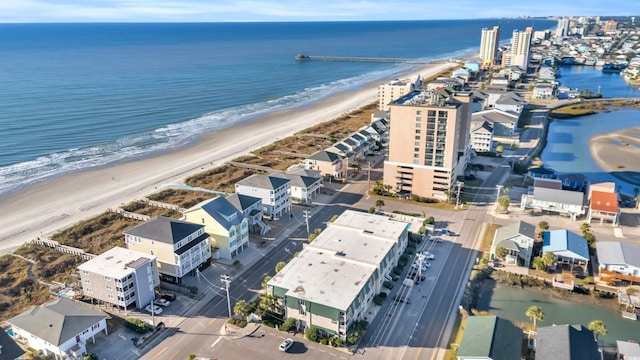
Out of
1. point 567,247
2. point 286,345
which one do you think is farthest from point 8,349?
point 567,247

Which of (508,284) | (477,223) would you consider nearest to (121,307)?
(508,284)

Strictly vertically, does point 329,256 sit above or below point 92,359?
above

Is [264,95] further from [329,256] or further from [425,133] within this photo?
[329,256]

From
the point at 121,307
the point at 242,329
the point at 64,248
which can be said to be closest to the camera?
the point at 242,329

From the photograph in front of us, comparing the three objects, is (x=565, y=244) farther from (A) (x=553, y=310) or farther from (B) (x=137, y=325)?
(B) (x=137, y=325)

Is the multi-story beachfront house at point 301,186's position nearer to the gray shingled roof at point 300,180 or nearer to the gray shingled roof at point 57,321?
the gray shingled roof at point 300,180

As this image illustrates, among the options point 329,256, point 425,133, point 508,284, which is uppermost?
point 425,133

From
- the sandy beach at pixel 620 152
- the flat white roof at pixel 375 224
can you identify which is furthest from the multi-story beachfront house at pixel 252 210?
the sandy beach at pixel 620 152
